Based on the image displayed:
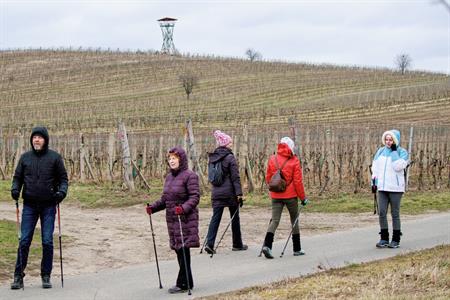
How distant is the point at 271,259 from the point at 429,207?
811 centimetres

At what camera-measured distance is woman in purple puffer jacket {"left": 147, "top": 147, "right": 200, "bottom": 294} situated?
9977mm

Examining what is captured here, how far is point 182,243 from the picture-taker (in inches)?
391

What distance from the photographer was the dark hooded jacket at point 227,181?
1285cm

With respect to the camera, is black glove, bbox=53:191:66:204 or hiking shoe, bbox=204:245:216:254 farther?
hiking shoe, bbox=204:245:216:254

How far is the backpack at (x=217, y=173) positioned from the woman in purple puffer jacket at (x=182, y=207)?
8.80ft

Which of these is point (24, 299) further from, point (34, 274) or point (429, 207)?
point (429, 207)

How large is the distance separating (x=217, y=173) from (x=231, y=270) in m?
1.89

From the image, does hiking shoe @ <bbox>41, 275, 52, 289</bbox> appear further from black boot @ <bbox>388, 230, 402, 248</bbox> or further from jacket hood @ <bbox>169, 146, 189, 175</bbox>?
black boot @ <bbox>388, 230, 402, 248</bbox>

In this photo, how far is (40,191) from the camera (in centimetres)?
A: 1021

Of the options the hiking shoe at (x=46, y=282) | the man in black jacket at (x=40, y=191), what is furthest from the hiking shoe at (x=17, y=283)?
the hiking shoe at (x=46, y=282)

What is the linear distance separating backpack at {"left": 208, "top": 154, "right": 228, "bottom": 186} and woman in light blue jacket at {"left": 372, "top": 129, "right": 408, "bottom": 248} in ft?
7.80

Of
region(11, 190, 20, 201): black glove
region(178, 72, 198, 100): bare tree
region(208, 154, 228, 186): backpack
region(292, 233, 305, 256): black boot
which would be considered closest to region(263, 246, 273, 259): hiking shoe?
region(292, 233, 305, 256): black boot

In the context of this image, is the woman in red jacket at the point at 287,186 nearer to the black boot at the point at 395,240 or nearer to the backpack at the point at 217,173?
the backpack at the point at 217,173

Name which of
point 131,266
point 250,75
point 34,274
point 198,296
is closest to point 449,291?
point 198,296
